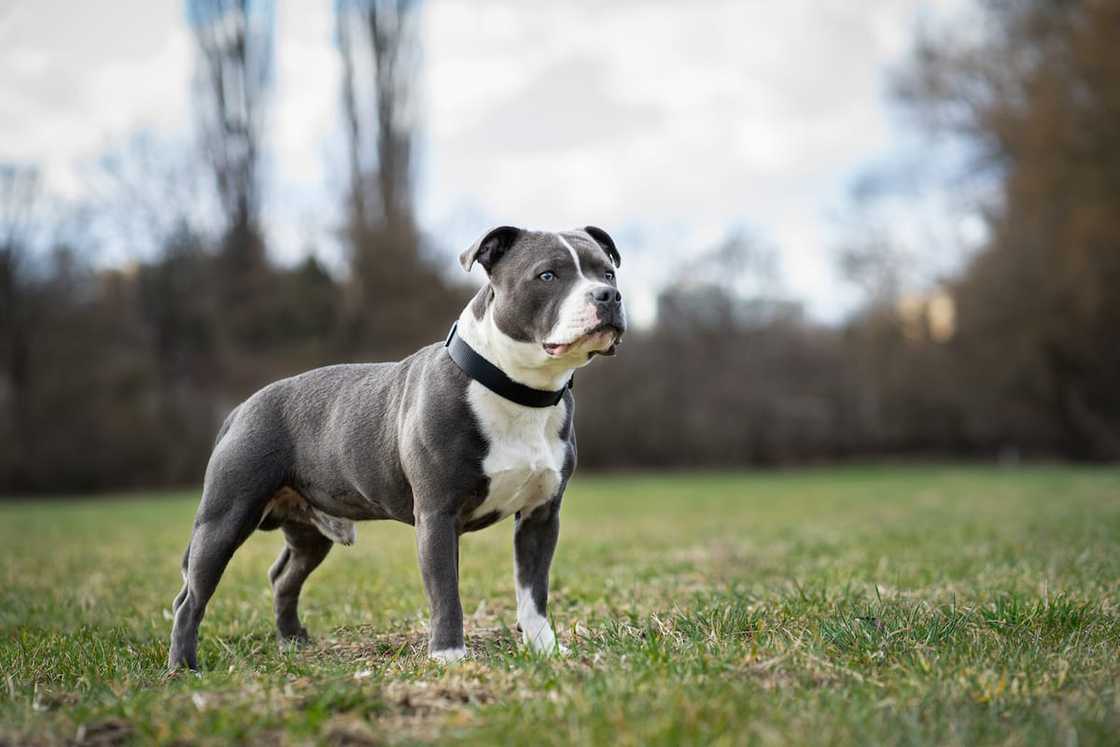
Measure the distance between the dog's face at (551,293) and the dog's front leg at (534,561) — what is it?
0.78 meters

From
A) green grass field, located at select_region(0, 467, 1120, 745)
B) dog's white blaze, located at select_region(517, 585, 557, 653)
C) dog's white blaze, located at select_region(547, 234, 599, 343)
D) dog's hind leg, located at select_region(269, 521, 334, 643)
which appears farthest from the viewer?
dog's hind leg, located at select_region(269, 521, 334, 643)

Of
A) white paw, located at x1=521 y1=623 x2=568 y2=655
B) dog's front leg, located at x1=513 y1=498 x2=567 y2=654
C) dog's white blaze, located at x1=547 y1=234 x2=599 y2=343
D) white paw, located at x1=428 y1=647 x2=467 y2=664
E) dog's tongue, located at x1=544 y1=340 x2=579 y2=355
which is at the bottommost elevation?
white paw, located at x1=521 y1=623 x2=568 y2=655

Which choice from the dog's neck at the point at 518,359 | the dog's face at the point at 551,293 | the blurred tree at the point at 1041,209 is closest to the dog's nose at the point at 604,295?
the dog's face at the point at 551,293

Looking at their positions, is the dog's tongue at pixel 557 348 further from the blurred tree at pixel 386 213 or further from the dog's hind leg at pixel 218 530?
the blurred tree at pixel 386 213

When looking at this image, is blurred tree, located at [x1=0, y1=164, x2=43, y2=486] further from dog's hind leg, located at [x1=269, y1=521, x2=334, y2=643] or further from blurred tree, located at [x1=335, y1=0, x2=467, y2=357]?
dog's hind leg, located at [x1=269, y1=521, x2=334, y2=643]

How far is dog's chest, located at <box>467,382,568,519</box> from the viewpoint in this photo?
12.1ft

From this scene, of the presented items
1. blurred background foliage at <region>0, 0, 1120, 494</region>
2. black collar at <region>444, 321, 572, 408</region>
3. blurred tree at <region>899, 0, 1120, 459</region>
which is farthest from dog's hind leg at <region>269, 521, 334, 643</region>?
blurred background foliage at <region>0, 0, 1120, 494</region>

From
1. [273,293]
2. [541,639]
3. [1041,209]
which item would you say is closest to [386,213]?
[273,293]

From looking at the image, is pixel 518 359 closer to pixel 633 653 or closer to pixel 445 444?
pixel 445 444

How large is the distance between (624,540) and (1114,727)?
24.8 feet

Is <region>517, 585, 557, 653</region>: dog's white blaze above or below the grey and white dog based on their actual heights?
below

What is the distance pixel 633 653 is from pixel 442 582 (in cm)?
78

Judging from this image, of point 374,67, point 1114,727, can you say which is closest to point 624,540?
point 1114,727

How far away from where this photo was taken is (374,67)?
29.4m
